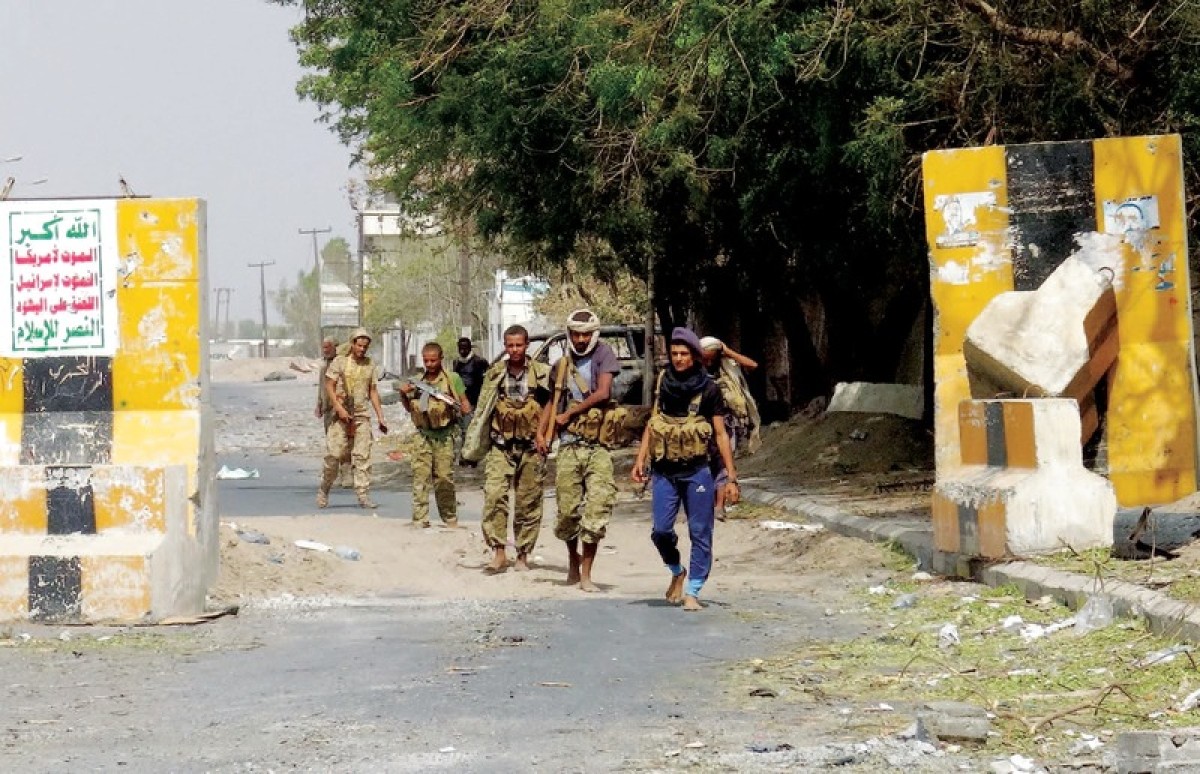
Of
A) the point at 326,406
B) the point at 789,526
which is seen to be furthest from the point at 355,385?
the point at 789,526

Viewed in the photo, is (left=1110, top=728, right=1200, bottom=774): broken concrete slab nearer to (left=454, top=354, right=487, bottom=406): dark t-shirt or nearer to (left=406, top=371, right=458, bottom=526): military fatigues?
(left=406, top=371, right=458, bottom=526): military fatigues

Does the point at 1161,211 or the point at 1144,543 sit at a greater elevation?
the point at 1161,211

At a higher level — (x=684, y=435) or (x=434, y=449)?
(x=684, y=435)

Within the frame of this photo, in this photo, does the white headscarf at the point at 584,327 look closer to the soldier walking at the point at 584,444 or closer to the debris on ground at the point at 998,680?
the soldier walking at the point at 584,444

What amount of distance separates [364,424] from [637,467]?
29.5 ft

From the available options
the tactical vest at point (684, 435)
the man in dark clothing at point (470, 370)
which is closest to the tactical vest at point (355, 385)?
the man in dark clothing at point (470, 370)

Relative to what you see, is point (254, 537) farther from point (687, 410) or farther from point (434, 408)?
point (687, 410)

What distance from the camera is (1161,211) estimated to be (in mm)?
13641

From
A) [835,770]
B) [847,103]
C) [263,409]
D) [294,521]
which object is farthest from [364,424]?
[263,409]

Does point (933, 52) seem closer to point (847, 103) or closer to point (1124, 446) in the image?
point (847, 103)

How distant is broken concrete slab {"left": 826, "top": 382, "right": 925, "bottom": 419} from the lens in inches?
957

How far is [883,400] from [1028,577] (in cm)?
1359

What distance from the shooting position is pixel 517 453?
13.8m

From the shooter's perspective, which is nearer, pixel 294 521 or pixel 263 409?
pixel 294 521
